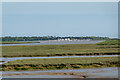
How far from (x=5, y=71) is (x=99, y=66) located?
9252mm

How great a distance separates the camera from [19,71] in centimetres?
2738

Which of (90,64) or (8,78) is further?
(90,64)

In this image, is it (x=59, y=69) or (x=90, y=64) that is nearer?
(x=59, y=69)

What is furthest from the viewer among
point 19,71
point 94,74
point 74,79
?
point 19,71

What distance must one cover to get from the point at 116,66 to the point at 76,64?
4075 millimetres

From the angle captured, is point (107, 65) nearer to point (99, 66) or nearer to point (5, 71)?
point (99, 66)

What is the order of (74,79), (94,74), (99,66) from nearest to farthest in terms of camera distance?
(74,79) < (94,74) < (99,66)

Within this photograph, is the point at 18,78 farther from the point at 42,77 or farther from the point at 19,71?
the point at 19,71

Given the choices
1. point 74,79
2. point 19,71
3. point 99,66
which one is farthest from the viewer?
point 99,66

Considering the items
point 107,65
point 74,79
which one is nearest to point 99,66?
point 107,65

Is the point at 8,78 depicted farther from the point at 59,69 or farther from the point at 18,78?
the point at 59,69

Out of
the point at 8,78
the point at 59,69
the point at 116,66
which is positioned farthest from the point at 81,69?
the point at 8,78

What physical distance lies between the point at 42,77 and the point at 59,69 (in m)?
4.77

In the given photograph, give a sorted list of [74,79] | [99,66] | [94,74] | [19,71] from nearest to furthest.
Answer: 1. [74,79]
2. [94,74]
3. [19,71]
4. [99,66]
